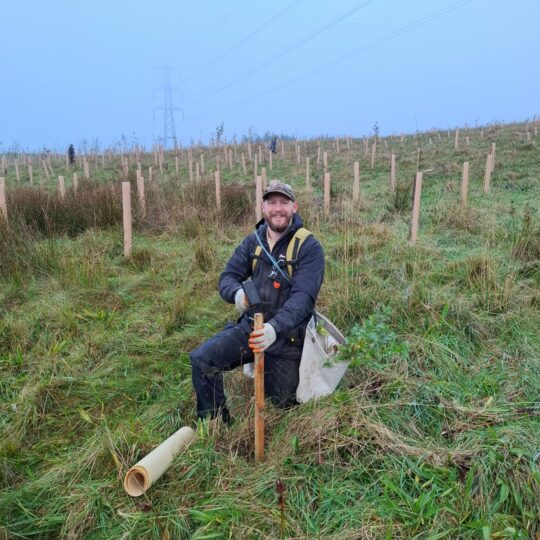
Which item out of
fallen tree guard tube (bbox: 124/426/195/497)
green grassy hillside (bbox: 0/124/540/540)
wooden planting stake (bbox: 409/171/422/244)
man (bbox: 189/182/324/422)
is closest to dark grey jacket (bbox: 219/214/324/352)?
man (bbox: 189/182/324/422)

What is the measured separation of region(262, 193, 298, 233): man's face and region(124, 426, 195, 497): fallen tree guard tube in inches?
52.5

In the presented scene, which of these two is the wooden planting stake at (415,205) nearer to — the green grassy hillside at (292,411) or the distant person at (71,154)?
the green grassy hillside at (292,411)

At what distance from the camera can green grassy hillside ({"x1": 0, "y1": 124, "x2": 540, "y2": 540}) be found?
1911 mm

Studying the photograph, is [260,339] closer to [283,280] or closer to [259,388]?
[259,388]

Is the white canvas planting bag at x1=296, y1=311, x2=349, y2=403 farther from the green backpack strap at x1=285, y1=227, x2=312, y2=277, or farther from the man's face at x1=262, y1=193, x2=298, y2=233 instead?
the man's face at x1=262, y1=193, x2=298, y2=233

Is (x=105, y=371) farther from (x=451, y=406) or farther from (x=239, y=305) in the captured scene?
(x=451, y=406)

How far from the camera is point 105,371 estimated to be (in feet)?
10.8

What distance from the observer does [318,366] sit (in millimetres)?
2455

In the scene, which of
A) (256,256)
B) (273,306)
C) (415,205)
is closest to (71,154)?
(415,205)

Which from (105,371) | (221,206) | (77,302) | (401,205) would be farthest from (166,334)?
(401,205)

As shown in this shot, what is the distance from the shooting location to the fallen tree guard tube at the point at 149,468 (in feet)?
6.42

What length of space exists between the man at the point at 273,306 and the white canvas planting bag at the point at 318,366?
0.10 meters

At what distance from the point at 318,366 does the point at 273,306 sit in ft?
1.49

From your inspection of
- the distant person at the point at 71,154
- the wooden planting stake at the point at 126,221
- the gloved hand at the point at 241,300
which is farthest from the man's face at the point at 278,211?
the distant person at the point at 71,154
